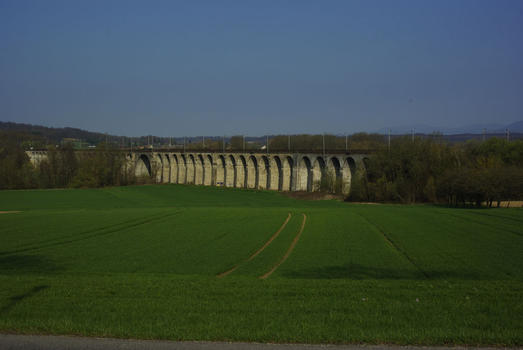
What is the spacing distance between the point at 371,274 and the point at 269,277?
283cm

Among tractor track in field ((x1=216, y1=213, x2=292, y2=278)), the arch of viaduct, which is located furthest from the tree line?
tractor track in field ((x1=216, y1=213, x2=292, y2=278))

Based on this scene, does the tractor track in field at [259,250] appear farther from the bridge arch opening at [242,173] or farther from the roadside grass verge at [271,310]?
the bridge arch opening at [242,173]

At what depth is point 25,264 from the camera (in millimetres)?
13930

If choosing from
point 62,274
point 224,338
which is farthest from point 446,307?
point 62,274

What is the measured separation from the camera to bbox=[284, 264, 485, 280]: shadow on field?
12.6 metres

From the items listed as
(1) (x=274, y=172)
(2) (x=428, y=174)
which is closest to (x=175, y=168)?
(1) (x=274, y=172)

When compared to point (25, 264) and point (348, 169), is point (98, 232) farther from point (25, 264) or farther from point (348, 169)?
point (348, 169)

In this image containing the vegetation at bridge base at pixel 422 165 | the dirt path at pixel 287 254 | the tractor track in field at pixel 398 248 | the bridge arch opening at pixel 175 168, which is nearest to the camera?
the dirt path at pixel 287 254

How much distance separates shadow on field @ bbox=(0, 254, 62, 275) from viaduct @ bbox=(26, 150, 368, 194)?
38.6 meters

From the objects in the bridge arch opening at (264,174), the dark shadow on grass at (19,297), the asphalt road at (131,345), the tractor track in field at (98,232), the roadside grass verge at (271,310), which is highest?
the bridge arch opening at (264,174)

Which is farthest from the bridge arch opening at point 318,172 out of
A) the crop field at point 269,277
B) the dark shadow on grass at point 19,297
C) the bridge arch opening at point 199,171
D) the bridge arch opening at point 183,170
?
the dark shadow on grass at point 19,297

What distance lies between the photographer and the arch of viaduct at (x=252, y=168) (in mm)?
57500

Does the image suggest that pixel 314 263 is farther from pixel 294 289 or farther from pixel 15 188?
pixel 15 188

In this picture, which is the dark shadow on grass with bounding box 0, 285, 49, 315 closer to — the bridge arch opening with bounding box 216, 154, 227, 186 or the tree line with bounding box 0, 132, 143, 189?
the tree line with bounding box 0, 132, 143, 189
